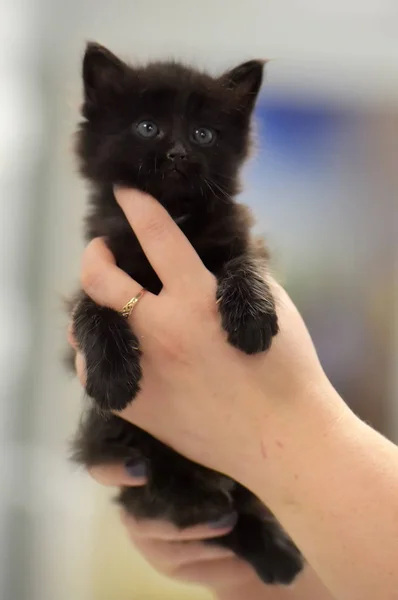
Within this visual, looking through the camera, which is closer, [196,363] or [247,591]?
[196,363]

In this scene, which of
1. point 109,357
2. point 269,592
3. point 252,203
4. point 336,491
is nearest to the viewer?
point 336,491

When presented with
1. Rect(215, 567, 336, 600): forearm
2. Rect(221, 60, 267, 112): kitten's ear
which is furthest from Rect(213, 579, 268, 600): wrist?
Rect(221, 60, 267, 112): kitten's ear

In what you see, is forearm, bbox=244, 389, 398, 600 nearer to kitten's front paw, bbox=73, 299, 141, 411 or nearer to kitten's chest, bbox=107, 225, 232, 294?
kitten's front paw, bbox=73, 299, 141, 411

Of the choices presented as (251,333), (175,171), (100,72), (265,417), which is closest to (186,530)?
(265,417)

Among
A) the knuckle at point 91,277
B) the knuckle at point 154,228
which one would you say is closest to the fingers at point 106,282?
the knuckle at point 91,277

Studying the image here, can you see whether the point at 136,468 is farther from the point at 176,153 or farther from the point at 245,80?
the point at 245,80

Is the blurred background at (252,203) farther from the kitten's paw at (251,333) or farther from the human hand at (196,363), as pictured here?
the kitten's paw at (251,333)
